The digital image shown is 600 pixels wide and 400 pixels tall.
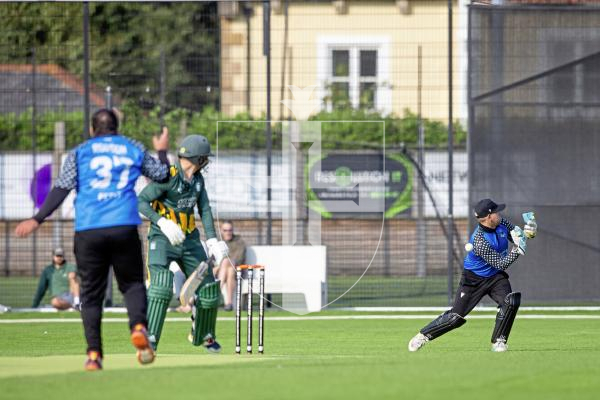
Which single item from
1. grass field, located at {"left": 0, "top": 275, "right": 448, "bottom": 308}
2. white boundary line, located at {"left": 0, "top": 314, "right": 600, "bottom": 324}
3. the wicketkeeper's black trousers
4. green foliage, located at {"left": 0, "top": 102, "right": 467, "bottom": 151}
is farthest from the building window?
the wicketkeeper's black trousers

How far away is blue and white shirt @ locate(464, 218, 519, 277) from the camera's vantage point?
14039 mm

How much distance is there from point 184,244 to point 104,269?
224 cm

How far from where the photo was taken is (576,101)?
21953mm

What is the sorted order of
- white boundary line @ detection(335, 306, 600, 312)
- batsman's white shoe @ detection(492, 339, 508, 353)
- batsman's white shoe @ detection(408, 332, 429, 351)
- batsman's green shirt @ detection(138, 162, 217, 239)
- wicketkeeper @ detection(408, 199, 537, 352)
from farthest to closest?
white boundary line @ detection(335, 306, 600, 312) → batsman's white shoe @ detection(408, 332, 429, 351) → wicketkeeper @ detection(408, 199, 537, 352) → batsman's white shoe @ detection(492, 339, 508, 353) → batsman's green shirt @ detection(138, 162, 217, 239)

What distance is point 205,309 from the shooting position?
12.9m

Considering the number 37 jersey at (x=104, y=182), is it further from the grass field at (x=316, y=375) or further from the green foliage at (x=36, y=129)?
the green foliage at (x=36, y=129)

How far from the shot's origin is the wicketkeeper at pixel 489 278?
13898mm

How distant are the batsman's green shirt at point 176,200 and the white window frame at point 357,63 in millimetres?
9483

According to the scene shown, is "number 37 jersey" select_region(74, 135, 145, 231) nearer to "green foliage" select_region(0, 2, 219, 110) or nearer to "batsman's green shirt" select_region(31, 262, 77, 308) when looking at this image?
"green foliage" select_region(0, 2, 219, 110)

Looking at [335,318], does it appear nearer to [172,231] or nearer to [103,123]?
[172,231]

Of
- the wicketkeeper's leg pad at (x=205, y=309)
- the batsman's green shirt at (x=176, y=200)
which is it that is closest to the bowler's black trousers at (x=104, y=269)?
the batsman's green shirt at (x=176, y=200)

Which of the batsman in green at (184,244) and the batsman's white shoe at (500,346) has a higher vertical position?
the batsman in green at (184,244)

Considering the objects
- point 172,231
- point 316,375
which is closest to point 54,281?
point 172,231

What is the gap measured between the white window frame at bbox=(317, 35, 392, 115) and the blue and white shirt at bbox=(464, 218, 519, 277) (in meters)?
8.06
